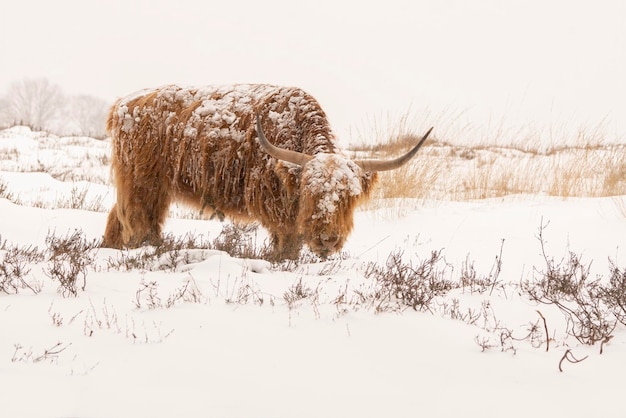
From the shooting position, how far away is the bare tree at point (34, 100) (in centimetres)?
5125

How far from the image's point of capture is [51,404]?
1.68 m

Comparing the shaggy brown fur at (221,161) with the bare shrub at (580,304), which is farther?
the shaggy brown fur at (221,161)

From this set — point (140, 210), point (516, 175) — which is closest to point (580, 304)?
point (140, 210)

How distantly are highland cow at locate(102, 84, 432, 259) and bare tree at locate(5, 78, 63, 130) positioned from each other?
2005 inches

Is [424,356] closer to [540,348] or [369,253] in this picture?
[540,348]

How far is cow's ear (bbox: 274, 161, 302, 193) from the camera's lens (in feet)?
16.2

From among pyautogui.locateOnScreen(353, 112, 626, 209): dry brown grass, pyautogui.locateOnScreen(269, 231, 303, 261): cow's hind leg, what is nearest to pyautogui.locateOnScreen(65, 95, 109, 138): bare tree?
pyautogui.locateOnScreen(353, 112, 626, 209): dry brown grass

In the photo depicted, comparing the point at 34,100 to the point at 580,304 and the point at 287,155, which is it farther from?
the point at 580,304

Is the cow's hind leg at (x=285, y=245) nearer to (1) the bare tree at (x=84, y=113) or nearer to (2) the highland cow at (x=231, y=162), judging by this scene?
(2) the highland cow at (x=231, y=162)

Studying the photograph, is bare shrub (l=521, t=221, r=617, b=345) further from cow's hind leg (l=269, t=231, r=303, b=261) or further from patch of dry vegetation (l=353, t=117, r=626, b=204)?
patch of dry vegetation (l=353, t=117, r=626, b=204)

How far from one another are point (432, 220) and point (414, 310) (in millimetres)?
4879

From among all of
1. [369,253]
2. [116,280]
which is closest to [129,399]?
[116,280]

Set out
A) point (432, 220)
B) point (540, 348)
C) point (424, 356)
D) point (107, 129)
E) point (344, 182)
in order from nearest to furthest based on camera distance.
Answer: point (424, 356) → point (540, 348) → point (344, 182) → point (107, 129) → point (432, 220)

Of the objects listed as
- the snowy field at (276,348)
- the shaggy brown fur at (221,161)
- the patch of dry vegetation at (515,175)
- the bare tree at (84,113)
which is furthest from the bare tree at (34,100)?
the snowy field at (276,348)
